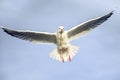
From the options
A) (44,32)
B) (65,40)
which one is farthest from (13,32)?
(65,40)

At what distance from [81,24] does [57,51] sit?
1069 millimetres

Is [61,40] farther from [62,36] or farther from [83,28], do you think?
[83,28]

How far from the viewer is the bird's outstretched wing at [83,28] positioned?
8.98 metres

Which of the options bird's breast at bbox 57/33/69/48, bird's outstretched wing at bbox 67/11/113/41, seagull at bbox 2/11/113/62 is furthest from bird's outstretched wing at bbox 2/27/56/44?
bird's outstretched wing at bbox 67/11/113/41

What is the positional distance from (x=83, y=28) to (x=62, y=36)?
71 cm

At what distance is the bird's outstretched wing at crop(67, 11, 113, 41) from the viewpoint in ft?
29.5

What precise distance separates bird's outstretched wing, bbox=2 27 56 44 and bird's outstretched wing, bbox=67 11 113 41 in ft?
1.69

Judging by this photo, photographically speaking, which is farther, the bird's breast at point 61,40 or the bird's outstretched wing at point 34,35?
the bird's outstretched wing at point 34,35

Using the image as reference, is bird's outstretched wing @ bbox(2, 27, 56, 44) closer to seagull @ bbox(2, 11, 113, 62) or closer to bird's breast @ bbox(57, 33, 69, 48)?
seagull @ bbox(2, 11, 113, 62)

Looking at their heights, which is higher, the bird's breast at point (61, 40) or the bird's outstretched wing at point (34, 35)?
the bird's outstretched wing at point (34, 35)

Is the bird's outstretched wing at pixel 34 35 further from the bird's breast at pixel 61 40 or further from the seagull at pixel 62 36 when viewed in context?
the bird's breast at pixel 61 40

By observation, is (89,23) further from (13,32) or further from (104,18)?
(13,32)


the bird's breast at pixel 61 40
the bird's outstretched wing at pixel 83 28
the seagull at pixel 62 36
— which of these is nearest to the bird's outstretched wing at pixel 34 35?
the seagull at pixel 62 36

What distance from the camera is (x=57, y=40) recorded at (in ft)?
28.9
